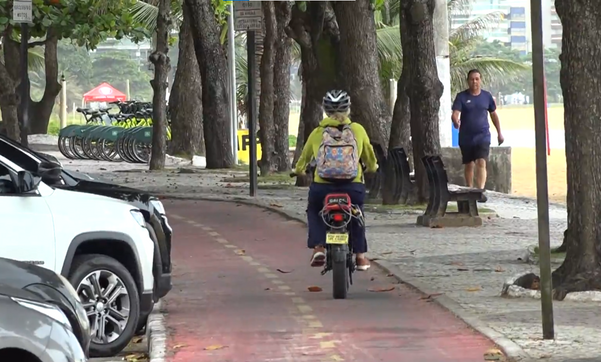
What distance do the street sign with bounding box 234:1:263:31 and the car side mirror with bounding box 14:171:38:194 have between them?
599 inches

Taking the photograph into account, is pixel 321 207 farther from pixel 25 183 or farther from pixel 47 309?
pixel 47 309

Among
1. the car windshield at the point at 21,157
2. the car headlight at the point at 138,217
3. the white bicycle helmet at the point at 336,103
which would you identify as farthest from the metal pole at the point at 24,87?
the car headlight at the point at 138,217

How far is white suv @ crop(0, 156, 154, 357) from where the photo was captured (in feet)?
34.2

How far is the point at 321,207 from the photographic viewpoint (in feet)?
45.8

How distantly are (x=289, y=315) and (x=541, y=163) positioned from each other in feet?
8.82

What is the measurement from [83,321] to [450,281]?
706cm

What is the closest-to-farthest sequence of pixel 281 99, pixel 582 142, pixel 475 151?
pixel 582 142 < pixel 475 151 < pixel 281 99

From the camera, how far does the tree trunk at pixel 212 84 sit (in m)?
34.4

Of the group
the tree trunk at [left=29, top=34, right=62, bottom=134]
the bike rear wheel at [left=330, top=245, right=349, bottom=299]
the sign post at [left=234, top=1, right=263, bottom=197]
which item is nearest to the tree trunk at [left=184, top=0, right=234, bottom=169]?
the sign post at [left=234, top=1, right=263, bottom=197]

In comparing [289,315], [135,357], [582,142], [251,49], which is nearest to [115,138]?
[251,49]

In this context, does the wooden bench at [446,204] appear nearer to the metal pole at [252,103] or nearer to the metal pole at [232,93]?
the metal pole at [252,103]

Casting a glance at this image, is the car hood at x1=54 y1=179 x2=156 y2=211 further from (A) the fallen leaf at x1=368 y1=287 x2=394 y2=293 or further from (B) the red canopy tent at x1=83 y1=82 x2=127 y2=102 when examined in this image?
(B) the red canopy tent at x1=83 y1=82 x2=127 y2=102

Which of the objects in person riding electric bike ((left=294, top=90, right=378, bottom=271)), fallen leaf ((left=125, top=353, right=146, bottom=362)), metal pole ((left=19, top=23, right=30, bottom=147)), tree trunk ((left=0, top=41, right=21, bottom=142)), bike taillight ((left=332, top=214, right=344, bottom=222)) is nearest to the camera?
fallen leaf ((left=125, top=353, right=146, bottom=362))

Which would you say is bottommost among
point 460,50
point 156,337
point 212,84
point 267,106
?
point 156,337
